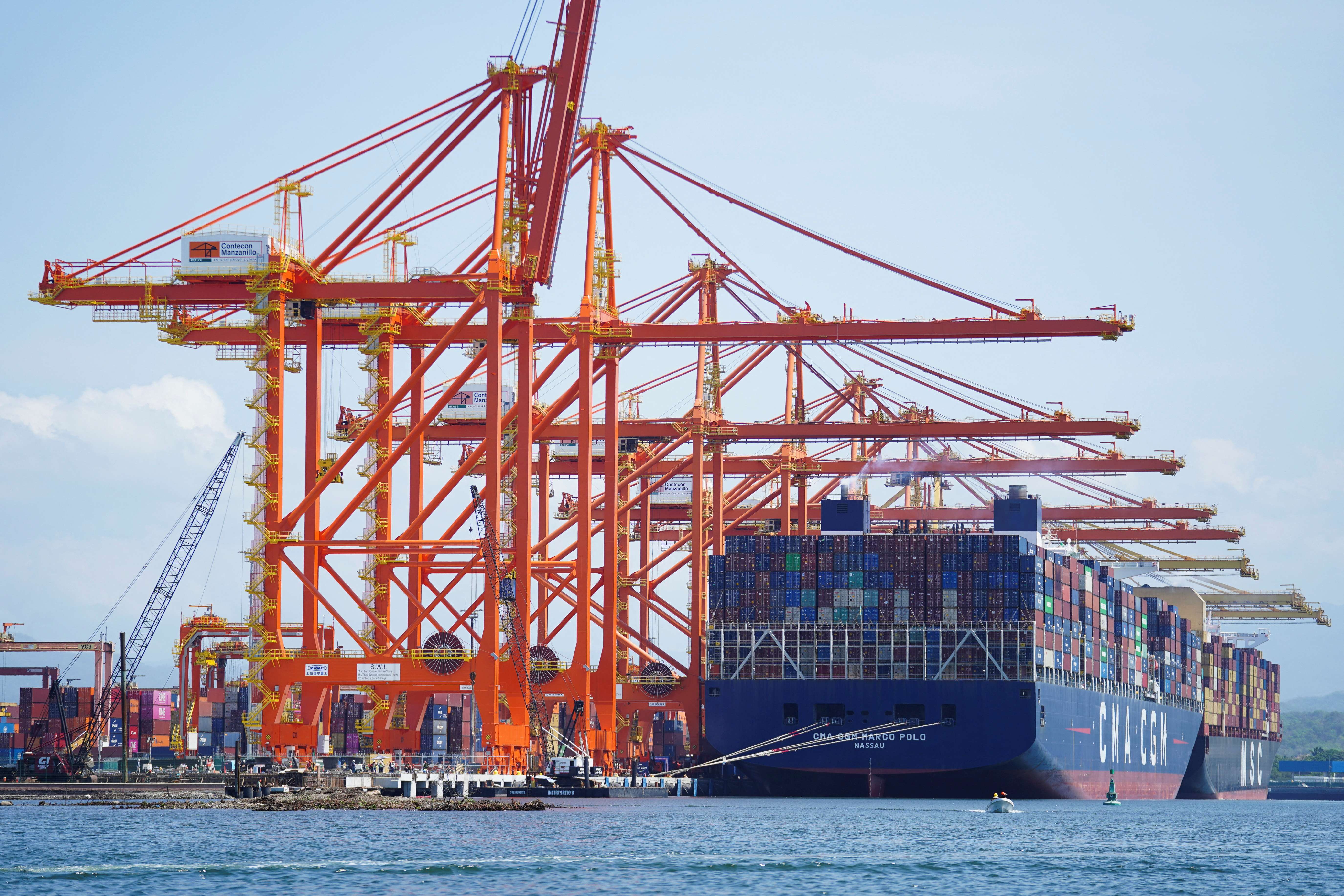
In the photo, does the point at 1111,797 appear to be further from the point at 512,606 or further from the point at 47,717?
the point at 47,717

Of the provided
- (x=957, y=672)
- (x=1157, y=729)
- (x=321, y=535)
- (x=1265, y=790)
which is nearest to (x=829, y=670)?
(x=957, y=672)

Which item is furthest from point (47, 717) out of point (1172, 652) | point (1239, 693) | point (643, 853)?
point (1239, 693)

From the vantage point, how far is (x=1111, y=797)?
6631 cm

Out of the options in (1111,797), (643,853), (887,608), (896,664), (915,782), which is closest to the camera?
(643,853)

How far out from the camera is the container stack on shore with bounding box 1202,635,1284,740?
94688 mm

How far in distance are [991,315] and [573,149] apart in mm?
13445

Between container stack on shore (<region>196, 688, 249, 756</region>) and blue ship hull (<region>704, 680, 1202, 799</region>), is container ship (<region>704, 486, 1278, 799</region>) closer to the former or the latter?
blue ship hull (<region>704, 680, 1202, 799</region>)

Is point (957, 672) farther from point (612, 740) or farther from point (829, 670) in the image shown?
point (612, 740)

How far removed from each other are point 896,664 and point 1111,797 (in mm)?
11922

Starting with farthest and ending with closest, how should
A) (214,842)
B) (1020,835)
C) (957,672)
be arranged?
1. (957,672)
2. (1020,835)
3. (214,842)

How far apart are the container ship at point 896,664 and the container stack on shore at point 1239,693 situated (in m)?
31.1

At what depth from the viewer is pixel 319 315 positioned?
175ft

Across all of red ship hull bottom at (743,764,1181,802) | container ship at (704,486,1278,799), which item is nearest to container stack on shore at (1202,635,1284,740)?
container ship at (704,486,1278,799)

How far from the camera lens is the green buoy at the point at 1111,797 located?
65625mm
